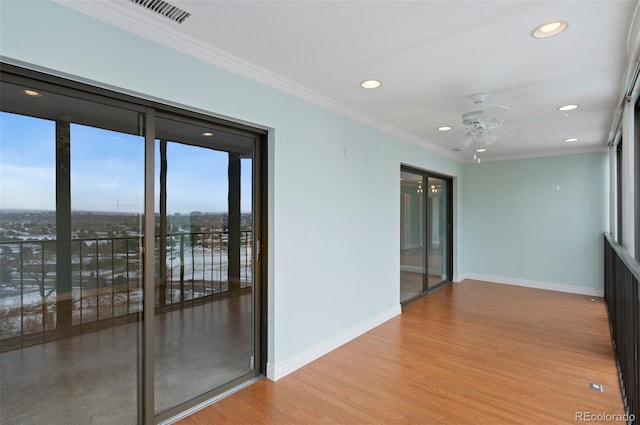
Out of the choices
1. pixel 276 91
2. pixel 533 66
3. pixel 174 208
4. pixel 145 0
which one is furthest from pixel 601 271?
pixel 145 0

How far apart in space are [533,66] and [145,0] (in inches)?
106

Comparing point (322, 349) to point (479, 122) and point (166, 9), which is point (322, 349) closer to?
point (479, 122)

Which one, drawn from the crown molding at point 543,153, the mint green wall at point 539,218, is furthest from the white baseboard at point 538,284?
the crown molding at point 543,153

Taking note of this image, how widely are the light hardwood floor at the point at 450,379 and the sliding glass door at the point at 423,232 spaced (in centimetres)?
107

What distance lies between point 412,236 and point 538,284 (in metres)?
2.91

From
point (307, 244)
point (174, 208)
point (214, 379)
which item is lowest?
point (214, 379)

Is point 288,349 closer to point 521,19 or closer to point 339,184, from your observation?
point 339,184

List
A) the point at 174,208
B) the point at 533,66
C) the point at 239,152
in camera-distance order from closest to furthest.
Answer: the point at 174,208, the point at 533,66, the point at 239,152

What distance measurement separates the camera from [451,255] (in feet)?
22.3

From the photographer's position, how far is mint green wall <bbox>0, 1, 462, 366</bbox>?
1.74 metres

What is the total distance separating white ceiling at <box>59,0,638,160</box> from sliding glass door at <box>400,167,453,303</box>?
1898mm

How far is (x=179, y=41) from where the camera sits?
2166mm

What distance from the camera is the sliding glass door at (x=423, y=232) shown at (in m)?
5.20

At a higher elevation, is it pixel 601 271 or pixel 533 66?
pixel 533 66
